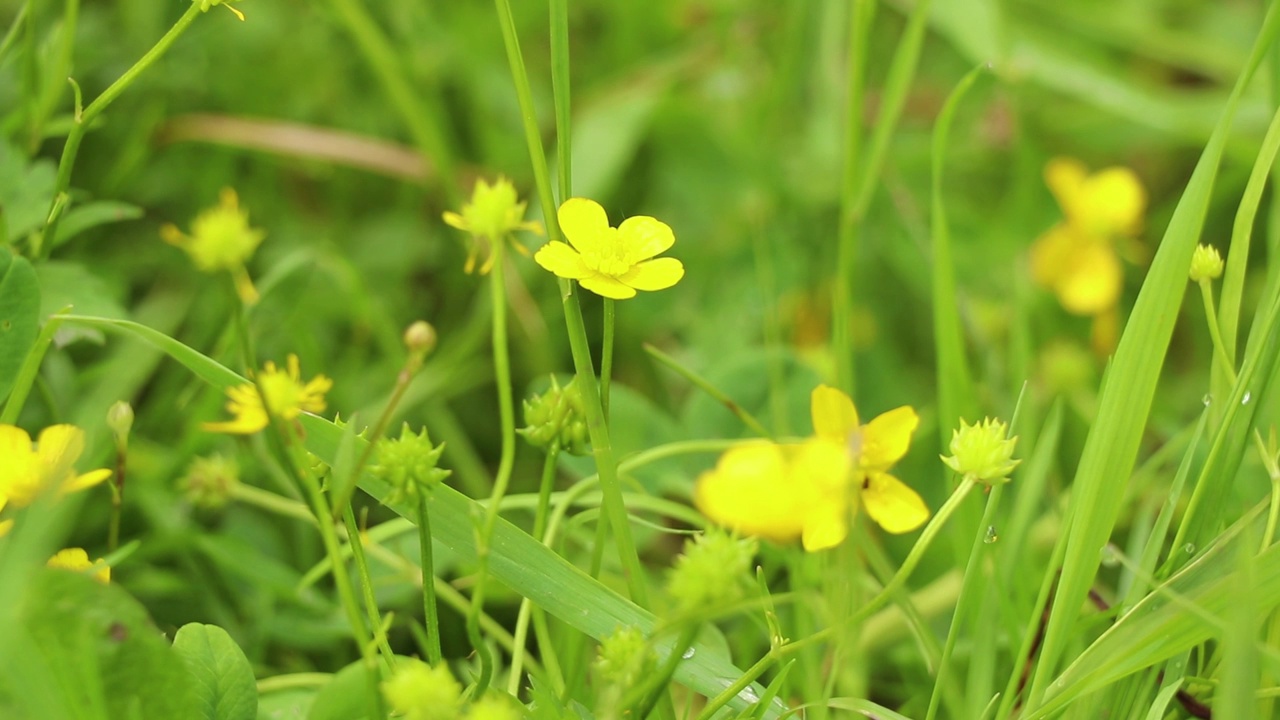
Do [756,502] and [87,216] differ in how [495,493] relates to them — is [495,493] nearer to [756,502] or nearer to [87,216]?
[756,502]

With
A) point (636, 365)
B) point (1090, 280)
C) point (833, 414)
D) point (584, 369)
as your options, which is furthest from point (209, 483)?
point (1090, 280)

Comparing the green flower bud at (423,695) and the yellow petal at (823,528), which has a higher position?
the yellow petal at (823,528)

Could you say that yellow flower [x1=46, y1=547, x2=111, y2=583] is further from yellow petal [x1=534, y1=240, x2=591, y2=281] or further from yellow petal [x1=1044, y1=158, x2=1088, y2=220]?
yellow petal [x1=1044, y1=158, x2=1088, y2=220]

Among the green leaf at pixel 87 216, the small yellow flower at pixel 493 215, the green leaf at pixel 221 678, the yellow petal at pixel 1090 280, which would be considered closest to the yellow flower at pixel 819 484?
the small yellow flower at pixel 493 215

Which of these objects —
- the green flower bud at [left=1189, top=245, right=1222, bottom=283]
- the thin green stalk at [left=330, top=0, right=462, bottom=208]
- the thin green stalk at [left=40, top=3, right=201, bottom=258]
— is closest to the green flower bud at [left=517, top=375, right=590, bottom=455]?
the thin green stalk at [left=40, top=3, right=201, bottom=258]

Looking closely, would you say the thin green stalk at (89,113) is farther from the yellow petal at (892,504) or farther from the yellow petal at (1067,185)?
the yellow petal at (1067,185)
